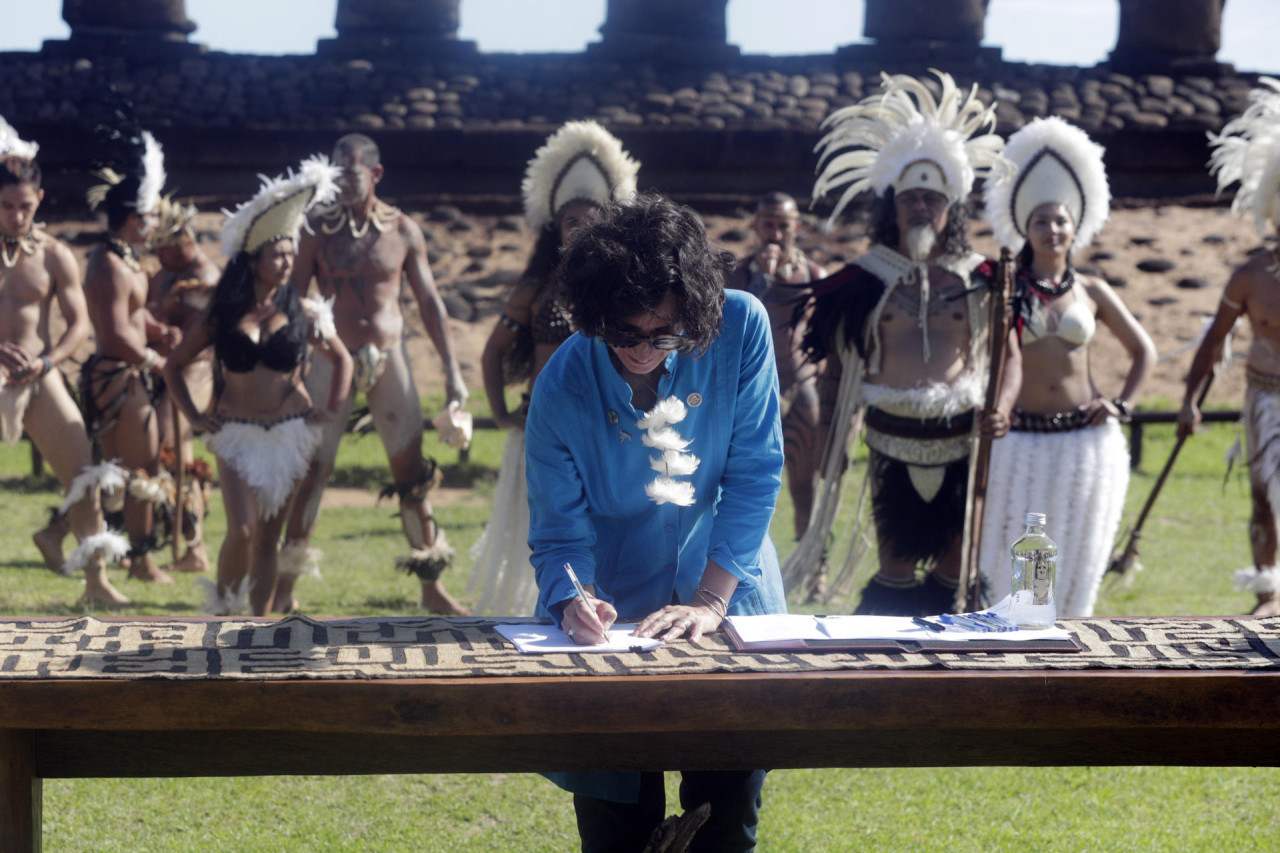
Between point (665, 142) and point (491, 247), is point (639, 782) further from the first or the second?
point (665, 142)

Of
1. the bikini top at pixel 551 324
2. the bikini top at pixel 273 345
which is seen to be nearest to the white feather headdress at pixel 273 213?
the bikini top at pixel 273 345

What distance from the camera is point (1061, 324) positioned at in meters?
5.21

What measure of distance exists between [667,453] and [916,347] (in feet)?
8.59

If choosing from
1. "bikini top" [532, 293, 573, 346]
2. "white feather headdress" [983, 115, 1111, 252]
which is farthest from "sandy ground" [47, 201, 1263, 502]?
"white feather headdress" [983, 115, 1111, 252]

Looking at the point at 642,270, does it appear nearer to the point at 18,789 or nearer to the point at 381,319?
the point at 18,789

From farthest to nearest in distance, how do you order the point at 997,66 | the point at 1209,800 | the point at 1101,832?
1. the point at 997,66
2. the point at 1209,800
3. the point at 1101,832

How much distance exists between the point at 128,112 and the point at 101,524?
210 centimetres

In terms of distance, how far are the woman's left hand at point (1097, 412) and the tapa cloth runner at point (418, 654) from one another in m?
2.51

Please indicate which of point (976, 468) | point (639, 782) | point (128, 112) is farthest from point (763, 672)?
point (128, 112)

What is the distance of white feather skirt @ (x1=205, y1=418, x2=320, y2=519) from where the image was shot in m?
5.44

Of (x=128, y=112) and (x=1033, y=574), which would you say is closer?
(x=1033, y=574)

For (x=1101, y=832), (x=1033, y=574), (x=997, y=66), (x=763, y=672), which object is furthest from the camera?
(x=997, y=66)

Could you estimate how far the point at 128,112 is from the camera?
21.9ft

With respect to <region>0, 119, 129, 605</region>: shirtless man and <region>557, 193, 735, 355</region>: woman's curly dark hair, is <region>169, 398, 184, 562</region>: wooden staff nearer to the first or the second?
<region>0, 119, 129, 605</region>: shirtless man
